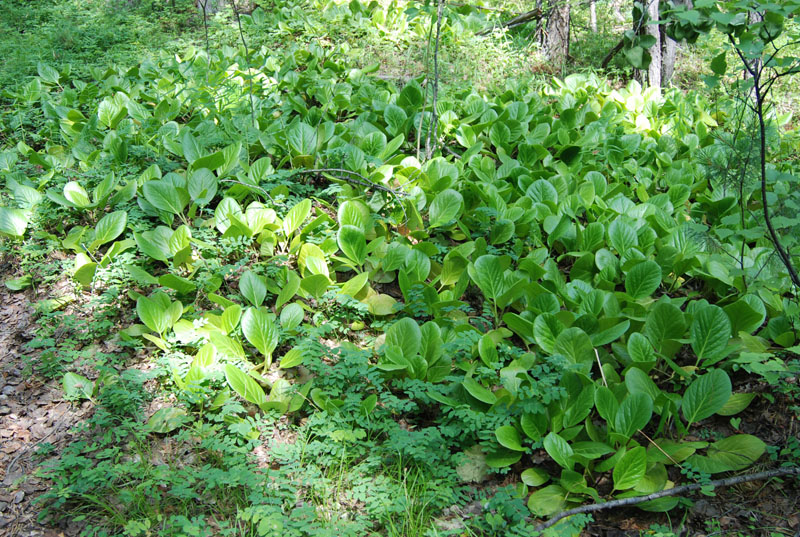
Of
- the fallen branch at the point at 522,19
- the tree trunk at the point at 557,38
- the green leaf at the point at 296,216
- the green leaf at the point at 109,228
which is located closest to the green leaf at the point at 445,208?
the green leaf at the point at 296,216

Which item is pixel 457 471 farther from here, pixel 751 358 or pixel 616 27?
pixel 616 27

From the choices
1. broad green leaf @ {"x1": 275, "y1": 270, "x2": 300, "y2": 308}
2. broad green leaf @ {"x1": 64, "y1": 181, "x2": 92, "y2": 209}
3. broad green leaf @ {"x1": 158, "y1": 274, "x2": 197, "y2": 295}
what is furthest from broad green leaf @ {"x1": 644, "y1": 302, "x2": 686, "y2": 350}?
broad green leaf @ {"x1": 64, "y1": 181, "x2": 92, "y2": 209}

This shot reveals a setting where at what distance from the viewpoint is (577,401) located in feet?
8.82

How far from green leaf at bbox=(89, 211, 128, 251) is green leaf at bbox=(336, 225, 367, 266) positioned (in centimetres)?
142

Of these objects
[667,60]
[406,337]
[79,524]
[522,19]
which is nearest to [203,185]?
[406,337]

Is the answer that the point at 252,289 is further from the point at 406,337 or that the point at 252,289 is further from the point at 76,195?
the point at 76,195

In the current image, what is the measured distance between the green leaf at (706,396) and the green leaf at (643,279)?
0.71 metres

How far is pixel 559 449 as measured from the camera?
2.54 m

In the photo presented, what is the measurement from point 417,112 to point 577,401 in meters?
3.17

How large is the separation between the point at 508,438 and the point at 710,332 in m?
1.17

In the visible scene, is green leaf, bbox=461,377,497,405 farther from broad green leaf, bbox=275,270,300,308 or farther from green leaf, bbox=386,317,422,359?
broad green leaf, bbox=275,270,300,308

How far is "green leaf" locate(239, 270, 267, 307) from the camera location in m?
3.30

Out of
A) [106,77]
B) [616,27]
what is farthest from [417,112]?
[616,27]

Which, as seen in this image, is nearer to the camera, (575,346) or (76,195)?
(575,346)
